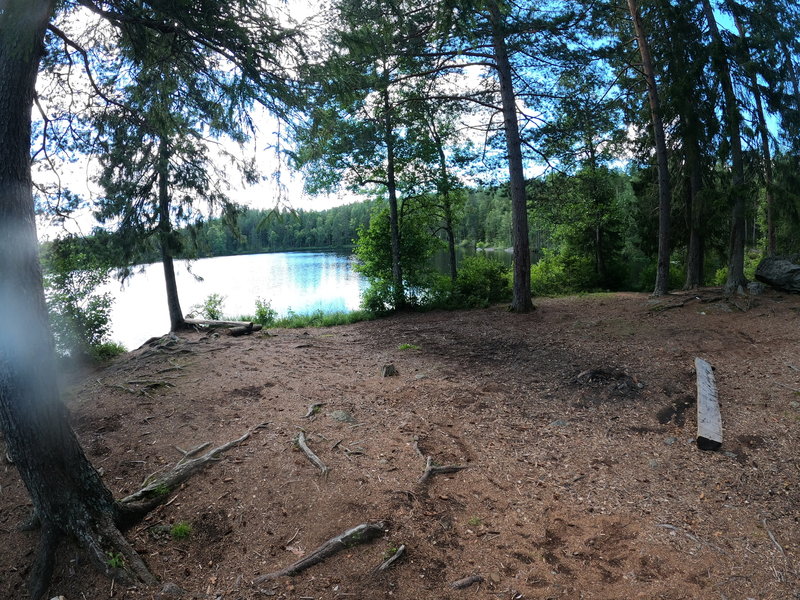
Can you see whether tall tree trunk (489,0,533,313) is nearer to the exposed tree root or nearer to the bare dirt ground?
the bare dirt ground

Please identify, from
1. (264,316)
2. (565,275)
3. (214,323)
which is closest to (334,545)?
(214,323)

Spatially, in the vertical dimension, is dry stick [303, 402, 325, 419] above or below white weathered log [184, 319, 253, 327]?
below

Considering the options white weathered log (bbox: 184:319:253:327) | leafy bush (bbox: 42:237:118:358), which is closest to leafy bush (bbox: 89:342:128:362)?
leafy bush (bbox: 42:237:118:358)

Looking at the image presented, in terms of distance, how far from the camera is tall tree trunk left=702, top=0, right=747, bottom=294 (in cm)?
949

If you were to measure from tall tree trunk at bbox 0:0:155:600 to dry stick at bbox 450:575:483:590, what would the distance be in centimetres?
185

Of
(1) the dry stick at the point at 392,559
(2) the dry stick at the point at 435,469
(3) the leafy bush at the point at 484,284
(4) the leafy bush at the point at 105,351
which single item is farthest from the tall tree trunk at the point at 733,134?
(4) the leafy bush at the point at 105,351

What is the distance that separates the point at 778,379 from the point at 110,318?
11.6 metres

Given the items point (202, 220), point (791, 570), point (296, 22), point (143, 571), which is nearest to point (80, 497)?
point (143, 571)

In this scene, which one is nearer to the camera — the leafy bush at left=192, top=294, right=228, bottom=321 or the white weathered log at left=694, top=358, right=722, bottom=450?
the white weathered log at left=694, top=358, right=722, bottom=450

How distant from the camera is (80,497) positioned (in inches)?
113

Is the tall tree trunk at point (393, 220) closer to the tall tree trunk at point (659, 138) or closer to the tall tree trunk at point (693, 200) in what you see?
the tall tree trunk at point (659, 138)

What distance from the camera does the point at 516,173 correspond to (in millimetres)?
10109

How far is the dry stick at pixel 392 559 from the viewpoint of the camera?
8.72 feet

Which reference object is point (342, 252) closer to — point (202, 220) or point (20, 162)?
point (202, 220)
